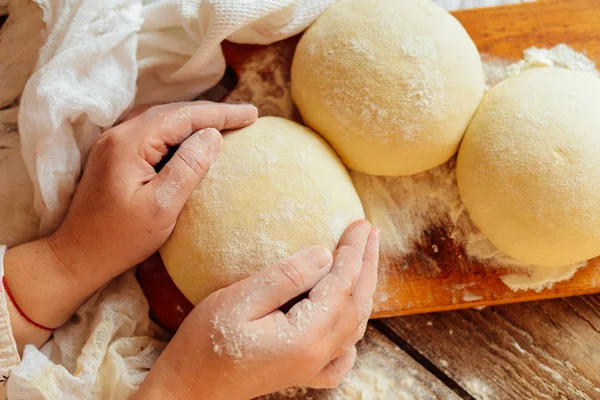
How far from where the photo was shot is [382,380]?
0.88 meters

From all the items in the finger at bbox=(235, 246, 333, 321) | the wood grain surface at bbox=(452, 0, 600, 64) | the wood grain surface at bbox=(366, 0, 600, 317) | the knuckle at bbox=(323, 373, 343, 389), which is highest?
the wood grain surface at bbox=(452, 0, 600, 64)

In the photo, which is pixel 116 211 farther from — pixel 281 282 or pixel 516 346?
pixel 516 346

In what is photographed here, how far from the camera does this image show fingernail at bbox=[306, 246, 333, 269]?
2.25 feet

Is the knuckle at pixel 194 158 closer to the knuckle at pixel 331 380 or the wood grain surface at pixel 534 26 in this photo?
the knuckle at pixel 331 380

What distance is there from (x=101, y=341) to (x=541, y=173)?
0.67m

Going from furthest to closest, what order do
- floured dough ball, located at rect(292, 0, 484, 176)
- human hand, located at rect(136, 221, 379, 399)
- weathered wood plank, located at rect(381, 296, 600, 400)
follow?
weathered wood plank, located at rect(381, 296, 600, 400) < floured dough ball, located at rect(292, 0, 484, 176) < human hand, located at rect(136, 221, 379, 399)

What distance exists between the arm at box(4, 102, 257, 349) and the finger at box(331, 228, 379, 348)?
262 millimetres

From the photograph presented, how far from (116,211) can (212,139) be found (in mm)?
166

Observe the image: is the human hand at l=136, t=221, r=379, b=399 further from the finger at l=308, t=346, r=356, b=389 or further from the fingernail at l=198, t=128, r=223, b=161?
the fingernail at l=198, t=128, r=223, b=161

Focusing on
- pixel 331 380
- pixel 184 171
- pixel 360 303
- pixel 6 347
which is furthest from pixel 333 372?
pixel 6 347

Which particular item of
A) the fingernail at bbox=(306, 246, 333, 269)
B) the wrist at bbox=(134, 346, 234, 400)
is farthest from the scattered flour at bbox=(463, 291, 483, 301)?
the wrist at bbox=(134, 346, 234, 400)

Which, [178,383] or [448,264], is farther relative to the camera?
[448,264]

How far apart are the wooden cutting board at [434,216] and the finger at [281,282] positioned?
0.20m

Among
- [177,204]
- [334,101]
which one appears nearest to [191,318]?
[177,204]
